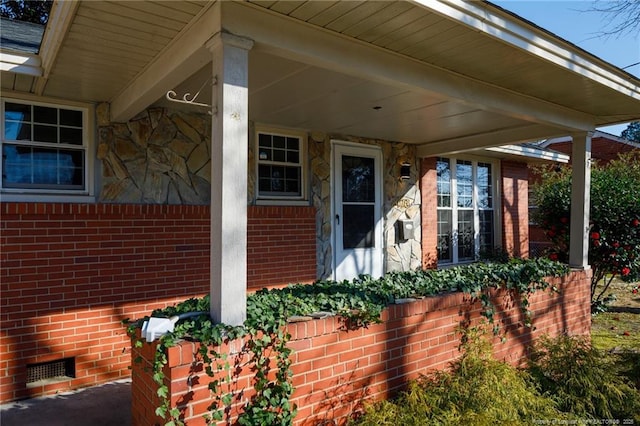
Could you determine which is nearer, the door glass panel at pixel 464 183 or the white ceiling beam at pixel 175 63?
the white ceiling beam at pixel 175 63

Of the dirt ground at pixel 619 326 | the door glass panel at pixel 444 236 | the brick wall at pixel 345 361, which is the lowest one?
the dirt ground at pixel 619 326

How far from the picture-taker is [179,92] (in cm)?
386

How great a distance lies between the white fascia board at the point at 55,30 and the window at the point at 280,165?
2421 mm

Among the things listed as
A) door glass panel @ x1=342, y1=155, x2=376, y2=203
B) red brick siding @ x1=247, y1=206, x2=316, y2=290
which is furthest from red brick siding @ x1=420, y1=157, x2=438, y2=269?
red brick siding @ x1=247, y1=206, x2=316, y2=290

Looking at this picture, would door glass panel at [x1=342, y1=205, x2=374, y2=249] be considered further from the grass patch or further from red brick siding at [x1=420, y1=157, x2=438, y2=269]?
the grass patch

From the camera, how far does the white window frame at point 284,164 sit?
17.0ft

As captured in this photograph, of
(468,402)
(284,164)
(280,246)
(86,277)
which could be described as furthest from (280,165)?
(468,402)

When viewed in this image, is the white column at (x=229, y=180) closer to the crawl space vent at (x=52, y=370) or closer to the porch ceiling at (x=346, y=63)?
the porch ceiling at (x=346, y=63)

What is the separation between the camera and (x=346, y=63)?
2.95m

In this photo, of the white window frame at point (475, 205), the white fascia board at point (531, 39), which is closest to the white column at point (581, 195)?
the white fascia board at point (531, 39)

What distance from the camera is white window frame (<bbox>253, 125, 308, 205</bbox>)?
17.0 feet

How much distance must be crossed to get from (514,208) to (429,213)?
2.77m

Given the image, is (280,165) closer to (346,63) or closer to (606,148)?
(346,63)

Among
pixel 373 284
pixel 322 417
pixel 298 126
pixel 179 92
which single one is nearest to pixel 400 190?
pixel 298 126
